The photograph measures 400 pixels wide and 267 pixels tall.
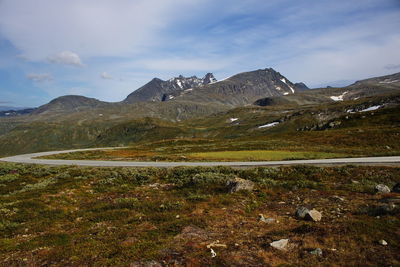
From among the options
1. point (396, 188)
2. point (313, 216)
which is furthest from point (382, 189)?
point (313, 216)

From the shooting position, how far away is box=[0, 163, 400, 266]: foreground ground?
1019 centimetres

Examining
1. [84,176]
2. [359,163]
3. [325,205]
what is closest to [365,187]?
[325,205]

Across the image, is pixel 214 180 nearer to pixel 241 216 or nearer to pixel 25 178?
pixel 241 216

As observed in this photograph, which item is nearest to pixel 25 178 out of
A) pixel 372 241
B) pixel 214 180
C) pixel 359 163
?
pixel 214 180

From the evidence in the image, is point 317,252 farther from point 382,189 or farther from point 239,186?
point 382,189

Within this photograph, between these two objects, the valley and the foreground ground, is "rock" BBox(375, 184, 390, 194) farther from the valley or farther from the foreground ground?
the foreground ground

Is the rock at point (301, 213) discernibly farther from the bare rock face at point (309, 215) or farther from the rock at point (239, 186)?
the rock at point (239, 186)

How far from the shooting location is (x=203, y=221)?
47.2ft

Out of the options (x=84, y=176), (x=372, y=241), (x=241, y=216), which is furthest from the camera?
(x=84, y=176)

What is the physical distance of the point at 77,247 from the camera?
11945mm

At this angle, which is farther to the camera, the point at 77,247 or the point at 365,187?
the point at 365,187

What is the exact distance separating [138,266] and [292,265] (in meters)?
5.81

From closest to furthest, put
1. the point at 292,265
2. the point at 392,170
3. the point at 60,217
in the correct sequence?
the point at 292,265
the point at 60,217
the point at 392,170

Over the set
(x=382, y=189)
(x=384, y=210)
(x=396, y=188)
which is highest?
(x=384, y=210)
